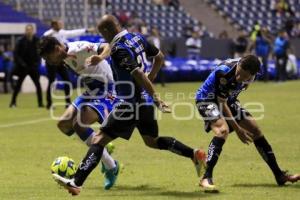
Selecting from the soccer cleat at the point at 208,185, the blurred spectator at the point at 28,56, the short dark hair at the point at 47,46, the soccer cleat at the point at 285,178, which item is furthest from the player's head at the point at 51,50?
the blurred spectator at the point at 28,56

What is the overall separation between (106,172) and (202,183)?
1.20 metres

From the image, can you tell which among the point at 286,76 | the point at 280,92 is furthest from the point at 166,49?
the point at 280,92

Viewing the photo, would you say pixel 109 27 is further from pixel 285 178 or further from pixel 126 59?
pixel 285 178

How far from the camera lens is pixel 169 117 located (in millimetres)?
20719

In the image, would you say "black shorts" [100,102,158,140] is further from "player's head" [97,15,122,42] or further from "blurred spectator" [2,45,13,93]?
"blurred spectator" [2,45,13,93]

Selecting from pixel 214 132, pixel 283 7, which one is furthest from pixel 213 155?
pixel 283 7

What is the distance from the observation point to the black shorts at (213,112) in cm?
1024

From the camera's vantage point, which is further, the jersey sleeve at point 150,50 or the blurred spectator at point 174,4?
the blurred spectator at point 174,4

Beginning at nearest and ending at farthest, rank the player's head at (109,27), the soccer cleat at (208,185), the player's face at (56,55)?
the player's head at (109,27) → the soccer cleat at (208,185) → the player's face at (56,55)

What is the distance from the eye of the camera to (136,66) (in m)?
9.38

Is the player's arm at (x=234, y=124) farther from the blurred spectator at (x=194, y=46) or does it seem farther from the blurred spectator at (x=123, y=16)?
the blurred spectator at (x=194, y=46)

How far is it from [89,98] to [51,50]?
3.60 ft

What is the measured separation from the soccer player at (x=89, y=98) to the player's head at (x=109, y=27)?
792 mm

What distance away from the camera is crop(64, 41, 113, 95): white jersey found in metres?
10.6
